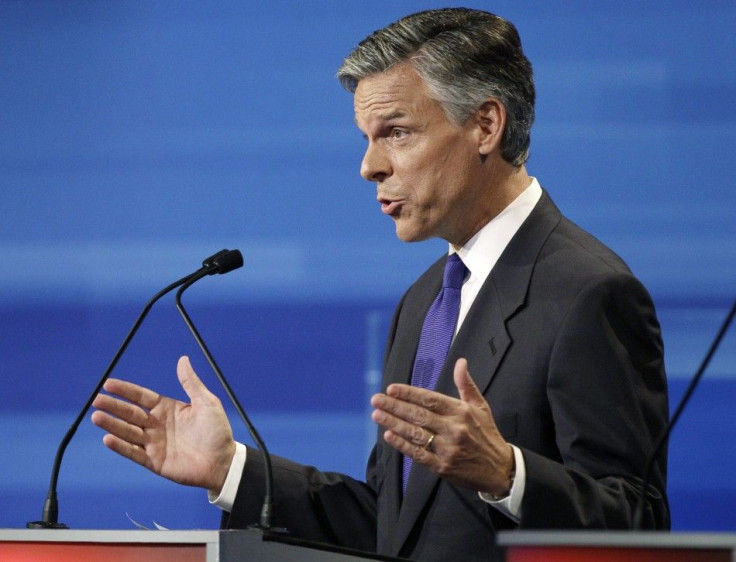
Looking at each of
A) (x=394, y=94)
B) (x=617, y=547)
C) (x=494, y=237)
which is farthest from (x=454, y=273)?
(x=617, y=547)

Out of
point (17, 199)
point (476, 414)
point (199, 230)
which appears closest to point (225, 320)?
point (199, 230)

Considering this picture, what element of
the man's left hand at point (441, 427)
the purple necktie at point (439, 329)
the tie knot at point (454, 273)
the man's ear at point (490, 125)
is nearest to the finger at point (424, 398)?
the man's left hand at point (441, 427)

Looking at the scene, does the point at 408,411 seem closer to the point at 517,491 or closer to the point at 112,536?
the point at 517,491

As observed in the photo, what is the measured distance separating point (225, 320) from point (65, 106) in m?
0.73

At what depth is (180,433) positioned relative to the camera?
203 centimetres

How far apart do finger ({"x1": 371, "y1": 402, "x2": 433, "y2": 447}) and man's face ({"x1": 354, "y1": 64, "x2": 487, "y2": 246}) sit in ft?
2.28

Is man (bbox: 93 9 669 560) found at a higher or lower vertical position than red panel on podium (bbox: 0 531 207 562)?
higher

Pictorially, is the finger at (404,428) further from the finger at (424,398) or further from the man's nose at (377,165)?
the man's nose at (377,165)

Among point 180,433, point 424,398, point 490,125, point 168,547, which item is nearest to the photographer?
point 168,547

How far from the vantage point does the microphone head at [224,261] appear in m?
2.07

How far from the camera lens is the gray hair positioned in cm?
226

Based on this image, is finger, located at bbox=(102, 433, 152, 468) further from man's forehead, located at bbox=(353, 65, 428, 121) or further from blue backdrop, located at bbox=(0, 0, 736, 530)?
blue backdrop, located at bbox=(0, 0, 736, 530)

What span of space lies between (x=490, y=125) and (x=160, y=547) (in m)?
1.12

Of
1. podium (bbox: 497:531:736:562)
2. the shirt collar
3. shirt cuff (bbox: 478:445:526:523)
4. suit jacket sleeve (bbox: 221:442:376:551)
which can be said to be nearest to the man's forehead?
the shirt collar
